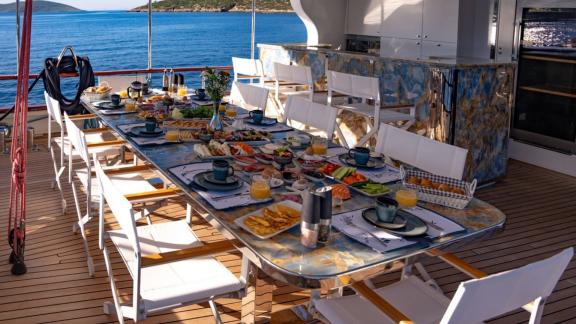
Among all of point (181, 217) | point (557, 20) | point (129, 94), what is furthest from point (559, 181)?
point (129, 94)

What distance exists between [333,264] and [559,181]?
→ 418cm

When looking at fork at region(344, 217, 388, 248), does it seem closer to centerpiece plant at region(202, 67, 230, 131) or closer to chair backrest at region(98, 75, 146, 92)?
centerpiece plant at region(202, 67, 230, 131)

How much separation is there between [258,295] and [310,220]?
485mm

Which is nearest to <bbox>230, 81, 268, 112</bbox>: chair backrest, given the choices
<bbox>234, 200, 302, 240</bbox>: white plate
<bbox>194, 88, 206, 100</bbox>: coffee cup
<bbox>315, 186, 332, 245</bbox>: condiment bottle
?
<bbox>194, 88, 206, 100</bbox>: coffee cup

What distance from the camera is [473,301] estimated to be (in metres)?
1.52

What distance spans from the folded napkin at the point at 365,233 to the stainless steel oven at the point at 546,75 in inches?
162

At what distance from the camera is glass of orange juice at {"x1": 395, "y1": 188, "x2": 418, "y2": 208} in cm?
213

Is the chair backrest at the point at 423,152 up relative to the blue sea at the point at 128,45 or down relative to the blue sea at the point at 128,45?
down

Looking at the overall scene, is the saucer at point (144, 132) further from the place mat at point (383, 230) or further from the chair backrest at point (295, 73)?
the chair backrest at point (295, 73)

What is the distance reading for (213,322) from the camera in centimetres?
269

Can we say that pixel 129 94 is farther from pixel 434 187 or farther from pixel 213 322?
pixel 434 187

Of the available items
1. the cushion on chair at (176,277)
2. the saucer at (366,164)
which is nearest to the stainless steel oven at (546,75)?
the saucer at (366,164)

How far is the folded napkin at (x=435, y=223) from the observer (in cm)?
193

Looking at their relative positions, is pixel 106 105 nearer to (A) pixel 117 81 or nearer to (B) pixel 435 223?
(A) pixel 117 81
